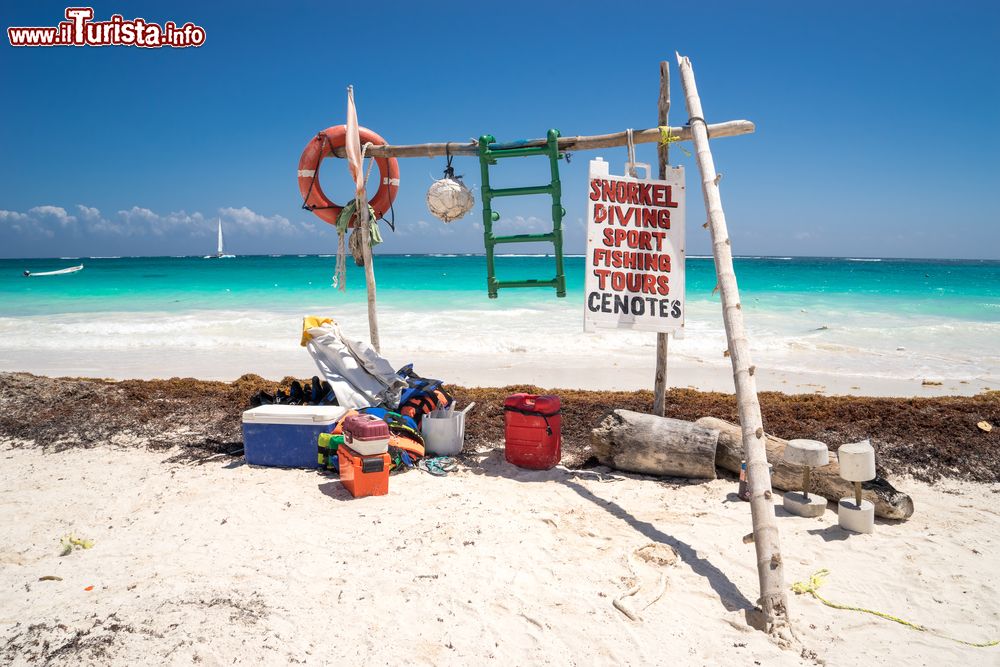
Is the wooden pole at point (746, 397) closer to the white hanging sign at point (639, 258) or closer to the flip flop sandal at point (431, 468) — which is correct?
the white hanging sign at point (639, 258)

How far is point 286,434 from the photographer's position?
4.91m

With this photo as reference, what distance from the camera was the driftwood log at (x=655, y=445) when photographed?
4.59 m

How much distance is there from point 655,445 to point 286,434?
3.03 m

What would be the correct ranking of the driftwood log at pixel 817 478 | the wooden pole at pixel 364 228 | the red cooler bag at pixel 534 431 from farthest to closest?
1. the wooden pole at pixel 364 228
2. the red cooler bag at pixel 534 431
3. the driftwood log at pixel 817 478

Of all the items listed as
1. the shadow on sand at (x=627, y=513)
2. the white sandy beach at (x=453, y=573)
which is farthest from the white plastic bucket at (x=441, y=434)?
the white sandy beach at (x=453, y=573)

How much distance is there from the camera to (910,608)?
9.63 feet

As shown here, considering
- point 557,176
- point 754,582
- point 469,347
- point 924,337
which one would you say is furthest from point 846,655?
point 924,337

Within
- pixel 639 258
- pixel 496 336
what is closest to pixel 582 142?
pixel 639 258

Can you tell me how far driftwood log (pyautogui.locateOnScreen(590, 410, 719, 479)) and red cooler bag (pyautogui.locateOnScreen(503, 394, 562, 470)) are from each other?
355 millimetres

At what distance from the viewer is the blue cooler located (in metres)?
4.89

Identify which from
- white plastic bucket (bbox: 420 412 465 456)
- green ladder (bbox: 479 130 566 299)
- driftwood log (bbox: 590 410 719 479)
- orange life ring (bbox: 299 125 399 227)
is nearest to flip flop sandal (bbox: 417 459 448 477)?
white plastic bucket (bbox: 420 412 465 456)

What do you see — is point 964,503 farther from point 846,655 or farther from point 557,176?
point 557,176

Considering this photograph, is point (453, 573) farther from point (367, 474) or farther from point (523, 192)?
point (523, 192)

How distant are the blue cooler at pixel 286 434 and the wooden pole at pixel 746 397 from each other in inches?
127
